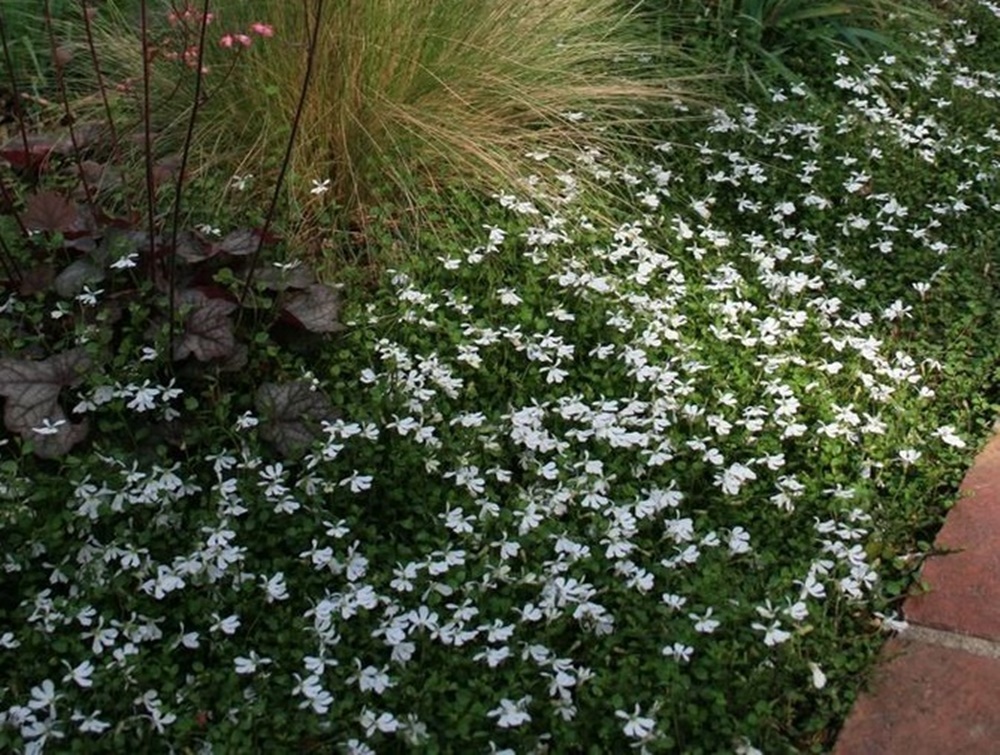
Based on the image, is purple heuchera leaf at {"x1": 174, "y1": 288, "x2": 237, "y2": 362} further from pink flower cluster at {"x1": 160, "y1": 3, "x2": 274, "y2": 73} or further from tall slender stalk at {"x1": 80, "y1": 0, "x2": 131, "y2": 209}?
pink flower cluster at {"x1": 160, "y1": 3, "x2": 274, "y2": 73}

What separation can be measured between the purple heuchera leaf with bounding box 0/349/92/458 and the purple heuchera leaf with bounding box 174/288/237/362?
0.68ft

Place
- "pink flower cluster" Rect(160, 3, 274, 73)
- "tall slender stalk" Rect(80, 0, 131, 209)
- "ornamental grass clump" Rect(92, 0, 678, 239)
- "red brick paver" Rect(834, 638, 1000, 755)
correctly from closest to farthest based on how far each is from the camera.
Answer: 1. "red brick paver" Rect(834, 638, 1000, 755)
2. "tall slender stalk" Rect(80, 0, 131, 209)
3. "pink flower cluster" Rect(160, 3, 274, 73)
4. "ornamental grass clump" Rect(92, 0, 678, 239)

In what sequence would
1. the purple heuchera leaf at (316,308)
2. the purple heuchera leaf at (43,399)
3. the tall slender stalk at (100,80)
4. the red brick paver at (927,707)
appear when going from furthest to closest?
the purple heuchera leaf at (316,308)
the tall slender stalk at (100,80)
the purple heuchera leaf at (43,399)
the red brick paver at (927,707)

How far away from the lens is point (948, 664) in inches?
91.7

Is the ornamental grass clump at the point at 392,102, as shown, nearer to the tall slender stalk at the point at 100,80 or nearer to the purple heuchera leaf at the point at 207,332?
the tall slender stalk at the point at 100,80

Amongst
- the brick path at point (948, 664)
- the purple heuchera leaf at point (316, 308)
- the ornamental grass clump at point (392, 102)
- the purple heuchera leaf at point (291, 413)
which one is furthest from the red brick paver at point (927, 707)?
the ornamental grass clump at point (392, 102)

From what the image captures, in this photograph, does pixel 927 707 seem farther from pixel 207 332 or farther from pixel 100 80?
pixel 100 80

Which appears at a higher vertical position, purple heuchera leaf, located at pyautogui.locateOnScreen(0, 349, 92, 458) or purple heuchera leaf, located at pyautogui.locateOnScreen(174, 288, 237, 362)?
purple heuchera leaf, located at pyautogui.locateOnScreen(174, 288, 237, 362)

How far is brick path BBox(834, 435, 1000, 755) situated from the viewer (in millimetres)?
2176

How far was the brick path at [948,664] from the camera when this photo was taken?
2.18 meters

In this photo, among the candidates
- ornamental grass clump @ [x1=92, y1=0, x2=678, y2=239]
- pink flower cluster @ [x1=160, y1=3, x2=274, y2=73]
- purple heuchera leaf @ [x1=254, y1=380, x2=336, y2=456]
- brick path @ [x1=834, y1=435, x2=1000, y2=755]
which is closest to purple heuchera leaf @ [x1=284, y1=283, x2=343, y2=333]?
purple heuchera leaf @ [x1=254, y1=380, x2=336, y2=456]

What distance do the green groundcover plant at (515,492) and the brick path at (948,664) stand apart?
0.16 feet

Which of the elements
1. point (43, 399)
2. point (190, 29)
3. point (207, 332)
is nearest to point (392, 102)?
point (190, 29)

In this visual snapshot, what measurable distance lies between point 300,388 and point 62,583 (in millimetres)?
630
